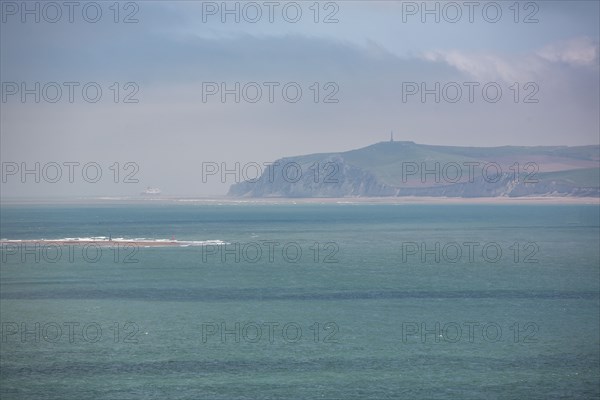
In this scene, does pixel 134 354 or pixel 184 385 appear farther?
pixel 134 354

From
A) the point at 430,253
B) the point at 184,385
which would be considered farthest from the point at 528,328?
the point at 430,253

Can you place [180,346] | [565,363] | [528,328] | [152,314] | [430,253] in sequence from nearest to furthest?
[565,363] → [180,346] → [528,328] → [152,314] → [430,253]

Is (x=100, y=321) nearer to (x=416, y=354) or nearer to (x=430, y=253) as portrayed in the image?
(x=416, y=354)

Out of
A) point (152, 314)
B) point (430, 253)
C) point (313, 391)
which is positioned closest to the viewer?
point (313, 391)

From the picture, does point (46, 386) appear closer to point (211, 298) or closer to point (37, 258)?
point (211, 298)

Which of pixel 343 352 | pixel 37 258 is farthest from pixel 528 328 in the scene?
pixel 37 258

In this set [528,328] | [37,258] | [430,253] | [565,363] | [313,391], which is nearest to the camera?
[313,391]
